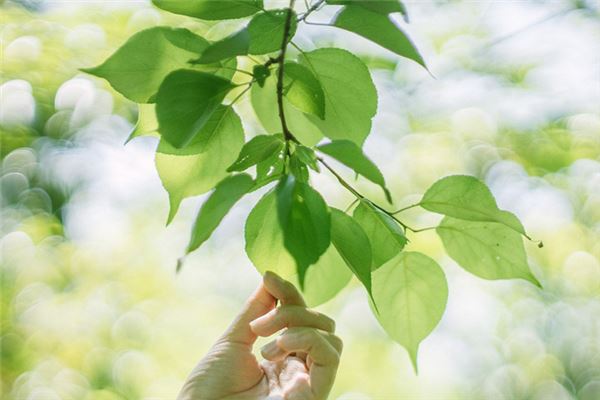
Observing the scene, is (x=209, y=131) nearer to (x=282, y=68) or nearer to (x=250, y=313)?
(x=282, y=68)

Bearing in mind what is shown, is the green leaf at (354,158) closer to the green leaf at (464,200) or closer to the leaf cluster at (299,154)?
the leaf cluster at (299,154)

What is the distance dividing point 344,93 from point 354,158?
10cm

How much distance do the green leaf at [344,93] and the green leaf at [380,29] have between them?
0.04 metres

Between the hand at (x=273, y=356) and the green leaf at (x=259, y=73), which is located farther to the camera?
the hand at (x=273, y=356)

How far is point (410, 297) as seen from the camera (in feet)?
1.38

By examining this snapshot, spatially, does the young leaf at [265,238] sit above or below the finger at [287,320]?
above

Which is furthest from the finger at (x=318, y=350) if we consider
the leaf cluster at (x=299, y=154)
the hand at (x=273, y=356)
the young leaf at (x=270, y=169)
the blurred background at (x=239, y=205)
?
the blurred background at (x=239, y=205)

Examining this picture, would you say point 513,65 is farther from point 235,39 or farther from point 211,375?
point 235,39

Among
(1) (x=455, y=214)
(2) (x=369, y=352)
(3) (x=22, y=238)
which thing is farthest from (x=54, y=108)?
(1) (x=455, y=214)

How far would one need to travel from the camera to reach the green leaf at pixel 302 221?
28 centimetres

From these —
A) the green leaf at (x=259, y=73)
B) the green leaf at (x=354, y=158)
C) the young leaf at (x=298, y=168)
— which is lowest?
the young leaf at (x=298, y=168)

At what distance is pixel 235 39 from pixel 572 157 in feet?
7.29

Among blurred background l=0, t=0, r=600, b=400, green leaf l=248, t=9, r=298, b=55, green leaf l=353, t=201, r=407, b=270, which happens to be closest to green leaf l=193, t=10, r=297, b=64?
green leaf l=248, t=9, r=298, b=55

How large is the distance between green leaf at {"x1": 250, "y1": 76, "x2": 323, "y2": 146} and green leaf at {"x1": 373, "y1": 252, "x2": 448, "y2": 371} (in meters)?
0.10
